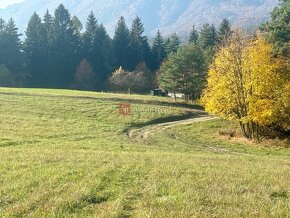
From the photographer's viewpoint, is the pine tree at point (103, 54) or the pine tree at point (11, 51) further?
the pine tree at point (103, 54)

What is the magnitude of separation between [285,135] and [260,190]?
120ft

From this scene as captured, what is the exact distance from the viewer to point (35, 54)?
10806cm

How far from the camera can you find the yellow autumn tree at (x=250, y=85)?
140 feet

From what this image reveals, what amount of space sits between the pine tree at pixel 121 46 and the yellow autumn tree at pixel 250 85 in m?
75.3

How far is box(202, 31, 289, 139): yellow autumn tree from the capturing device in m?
42.6

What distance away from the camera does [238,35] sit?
44.3 metres

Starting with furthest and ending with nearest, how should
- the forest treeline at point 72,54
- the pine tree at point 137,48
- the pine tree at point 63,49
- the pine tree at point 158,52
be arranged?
the pine tree at point 158,52 → the pine tree at point 137,48 → the pine tree at point 63,49 → the forest treeline at point 72,54

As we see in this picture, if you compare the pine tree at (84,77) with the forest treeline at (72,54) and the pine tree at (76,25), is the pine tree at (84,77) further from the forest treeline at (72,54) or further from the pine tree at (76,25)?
the pine tree at (76,25)


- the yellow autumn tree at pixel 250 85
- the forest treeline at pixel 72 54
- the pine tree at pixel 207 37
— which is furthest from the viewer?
the pine tree at pixel 207 37

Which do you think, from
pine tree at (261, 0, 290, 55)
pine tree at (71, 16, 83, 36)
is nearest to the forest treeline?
pine tree at (71, 16, 83, 36)

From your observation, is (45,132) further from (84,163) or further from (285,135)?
(285,135)

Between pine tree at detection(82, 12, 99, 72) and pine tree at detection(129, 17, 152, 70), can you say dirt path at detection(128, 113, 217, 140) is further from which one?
pine tree at detection(129, 17, 152, 70)

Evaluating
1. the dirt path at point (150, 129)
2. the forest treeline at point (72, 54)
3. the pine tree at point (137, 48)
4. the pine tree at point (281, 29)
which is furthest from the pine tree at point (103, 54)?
the pine tree at point (281, 29)

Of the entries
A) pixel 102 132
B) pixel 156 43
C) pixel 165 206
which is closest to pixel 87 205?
pixel 165 206
